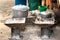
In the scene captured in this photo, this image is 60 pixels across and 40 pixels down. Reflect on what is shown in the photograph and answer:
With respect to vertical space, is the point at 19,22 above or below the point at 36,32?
above

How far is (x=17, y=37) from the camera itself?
1453mm

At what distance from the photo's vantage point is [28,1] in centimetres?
221

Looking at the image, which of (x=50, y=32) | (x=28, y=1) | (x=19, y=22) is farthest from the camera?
(x=28, y=1)

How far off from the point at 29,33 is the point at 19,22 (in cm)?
23

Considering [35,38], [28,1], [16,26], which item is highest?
[28,1]

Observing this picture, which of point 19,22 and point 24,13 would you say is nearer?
point 19,22

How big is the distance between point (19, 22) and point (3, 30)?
1.16 ft

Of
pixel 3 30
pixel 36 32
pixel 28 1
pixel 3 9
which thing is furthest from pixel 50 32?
pixel 3 9

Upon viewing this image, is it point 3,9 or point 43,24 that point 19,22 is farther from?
point 3,9

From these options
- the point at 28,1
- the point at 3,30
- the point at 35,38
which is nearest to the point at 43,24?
the point at 35,38

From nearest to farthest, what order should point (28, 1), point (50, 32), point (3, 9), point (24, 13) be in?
1. point (50, 32)
2. point (24, 13)
3. point (28, 1)
4. point (3, 9)

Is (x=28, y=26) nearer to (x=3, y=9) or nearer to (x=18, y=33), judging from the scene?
(x=18, y=33)

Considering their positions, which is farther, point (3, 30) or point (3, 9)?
point (3, 9)

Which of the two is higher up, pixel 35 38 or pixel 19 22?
pixel 19 22
